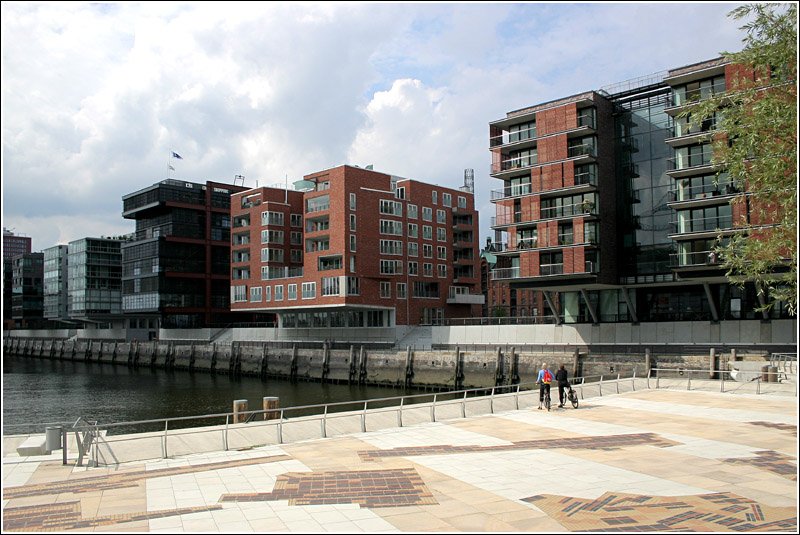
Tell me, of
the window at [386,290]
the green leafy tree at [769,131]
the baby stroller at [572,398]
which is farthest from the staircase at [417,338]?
the green leafy tree at [769,131]

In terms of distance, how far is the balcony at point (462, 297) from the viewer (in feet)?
308

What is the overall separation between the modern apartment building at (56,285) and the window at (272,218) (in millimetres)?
80345

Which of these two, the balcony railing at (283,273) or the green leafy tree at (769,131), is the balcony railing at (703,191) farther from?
the balcony railing at (283,273)

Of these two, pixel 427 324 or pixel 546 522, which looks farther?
pixel 427 324

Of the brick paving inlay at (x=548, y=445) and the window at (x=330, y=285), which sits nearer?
the brick paving inlay at (x=548, y=445)

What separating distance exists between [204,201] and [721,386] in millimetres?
96622

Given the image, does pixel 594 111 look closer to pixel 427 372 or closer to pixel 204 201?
pixel 427 372

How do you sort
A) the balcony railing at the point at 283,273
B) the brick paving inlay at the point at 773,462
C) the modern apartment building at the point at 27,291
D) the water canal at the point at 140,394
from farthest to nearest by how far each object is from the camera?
1. the modern apartment building at the point at 27,291
2. the balcony railing at the point at 283,273
3. the water canal at the point at 140,394
4. the brick paving inlay at the point at 773,462

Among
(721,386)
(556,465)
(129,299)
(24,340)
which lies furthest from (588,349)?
(24,340)

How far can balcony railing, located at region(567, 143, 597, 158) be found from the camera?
61531mm

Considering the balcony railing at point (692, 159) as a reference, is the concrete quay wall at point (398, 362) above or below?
below

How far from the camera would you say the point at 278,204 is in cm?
9506

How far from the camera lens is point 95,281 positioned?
448ft

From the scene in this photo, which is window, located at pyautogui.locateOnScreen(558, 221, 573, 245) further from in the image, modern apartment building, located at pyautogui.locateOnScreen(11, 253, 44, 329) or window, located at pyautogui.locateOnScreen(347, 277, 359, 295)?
modern apartment building, located at pyautogui.locateOnScreen(11, 253, 44, 329)
